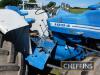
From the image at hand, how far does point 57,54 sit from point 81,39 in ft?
2.10

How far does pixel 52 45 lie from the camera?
5.56 metres

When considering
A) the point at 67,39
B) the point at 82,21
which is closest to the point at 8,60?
the point at 67,39

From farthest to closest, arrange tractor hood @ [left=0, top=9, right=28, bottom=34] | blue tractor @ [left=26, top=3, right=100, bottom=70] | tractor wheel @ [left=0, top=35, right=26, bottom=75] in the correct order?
tractor wheel @ [left=0, top=35, right=26, bottom=75] < blue tractor @ [left=26, top=3, right=100, bottom=70] < tractor hood @ [left=0, top=9, right=28, bottom=34]

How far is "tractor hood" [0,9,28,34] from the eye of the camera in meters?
4.71

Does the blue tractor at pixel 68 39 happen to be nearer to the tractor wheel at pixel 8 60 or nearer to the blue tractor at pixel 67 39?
the blue tractor at pixel 67 39

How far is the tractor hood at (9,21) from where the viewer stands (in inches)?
185

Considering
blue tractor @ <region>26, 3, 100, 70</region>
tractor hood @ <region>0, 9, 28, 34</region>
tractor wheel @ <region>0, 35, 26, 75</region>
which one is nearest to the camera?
tractor hood @ <region>0, 9, 28, 34</region>

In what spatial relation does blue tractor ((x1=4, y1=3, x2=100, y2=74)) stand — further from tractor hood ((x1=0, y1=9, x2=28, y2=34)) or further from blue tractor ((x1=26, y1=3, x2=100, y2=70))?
tractor hood ((x1=0, y1=9, x2=28, y2=34))

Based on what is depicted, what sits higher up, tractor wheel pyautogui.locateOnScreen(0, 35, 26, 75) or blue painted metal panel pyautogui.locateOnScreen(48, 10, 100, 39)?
blue painted metal panel pyautogui.locateOnScreen(48, 10, 100, 39)

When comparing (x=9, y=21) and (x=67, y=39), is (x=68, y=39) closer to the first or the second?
(x=67, y=39)

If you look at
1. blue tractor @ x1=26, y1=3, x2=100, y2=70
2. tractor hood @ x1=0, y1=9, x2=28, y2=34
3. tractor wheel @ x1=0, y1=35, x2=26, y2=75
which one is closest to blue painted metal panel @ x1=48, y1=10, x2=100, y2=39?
blue tractor @ x1=26, y1=3, x2=100, y2=70

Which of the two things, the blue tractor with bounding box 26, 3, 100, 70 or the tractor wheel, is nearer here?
the blue tractor with bounding box 26, 3, 100, 70

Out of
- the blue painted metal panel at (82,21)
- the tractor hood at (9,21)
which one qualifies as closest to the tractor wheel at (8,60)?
the tractor hood at (9,21)

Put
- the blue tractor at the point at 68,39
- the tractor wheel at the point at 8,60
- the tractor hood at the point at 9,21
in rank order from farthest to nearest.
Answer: the tractor wheel at the point at 8,60
the blue tractor at the point at 68,39
the tractor hood at the point at 9,21
